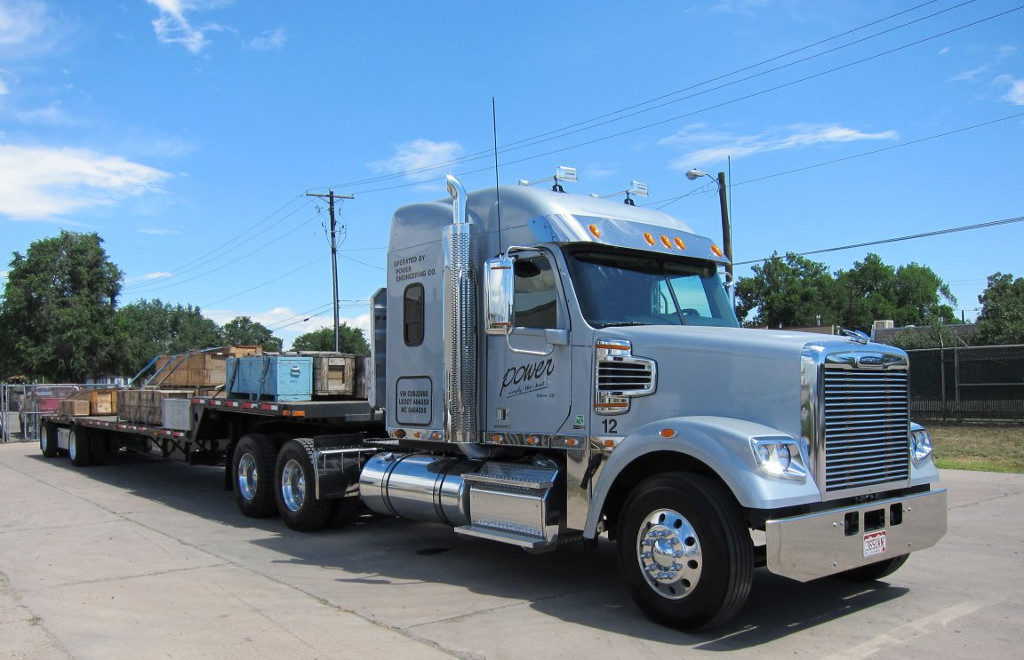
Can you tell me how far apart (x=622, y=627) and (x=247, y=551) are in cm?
434

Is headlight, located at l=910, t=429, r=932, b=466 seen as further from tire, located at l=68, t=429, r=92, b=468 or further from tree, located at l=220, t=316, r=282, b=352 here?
tree, located at l=220, t=316, r=282, b=352

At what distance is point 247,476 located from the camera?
1033 centimetres

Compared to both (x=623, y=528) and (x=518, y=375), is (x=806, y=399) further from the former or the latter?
(x=518, y=375)

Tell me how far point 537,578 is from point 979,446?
14849 millimetres

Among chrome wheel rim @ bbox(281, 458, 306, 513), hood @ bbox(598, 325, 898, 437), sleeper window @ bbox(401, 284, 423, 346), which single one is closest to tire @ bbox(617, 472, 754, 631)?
hood @ bbox(598, 325, 898, 437)

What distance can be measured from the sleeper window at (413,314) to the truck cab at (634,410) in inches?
0.8

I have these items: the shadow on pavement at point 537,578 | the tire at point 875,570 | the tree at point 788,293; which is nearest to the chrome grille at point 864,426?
the tire at point 875,570

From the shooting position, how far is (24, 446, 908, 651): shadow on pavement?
5.58m

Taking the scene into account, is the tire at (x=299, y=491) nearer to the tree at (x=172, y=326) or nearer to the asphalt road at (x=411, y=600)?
the asphalt road at (x=411, y=600)

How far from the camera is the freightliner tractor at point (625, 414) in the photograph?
16.9ft

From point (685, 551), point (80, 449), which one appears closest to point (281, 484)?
point (685, 551)

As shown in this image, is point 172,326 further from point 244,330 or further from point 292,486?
point 292,486

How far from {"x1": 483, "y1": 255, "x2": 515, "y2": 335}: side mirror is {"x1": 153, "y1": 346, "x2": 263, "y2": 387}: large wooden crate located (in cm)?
804

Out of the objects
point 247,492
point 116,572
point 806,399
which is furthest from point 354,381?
point 806,399
